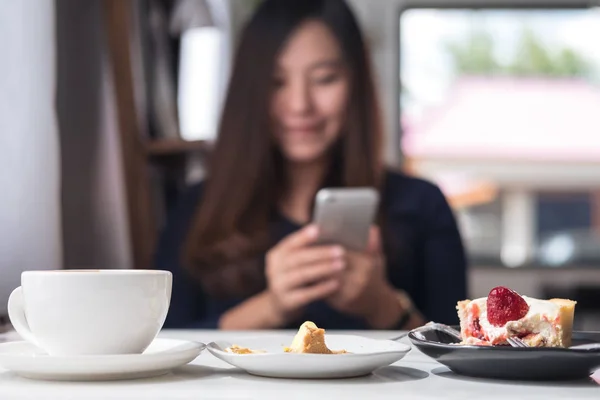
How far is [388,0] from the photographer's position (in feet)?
9.72

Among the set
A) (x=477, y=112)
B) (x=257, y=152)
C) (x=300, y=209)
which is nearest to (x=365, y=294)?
(x=300, y=209)

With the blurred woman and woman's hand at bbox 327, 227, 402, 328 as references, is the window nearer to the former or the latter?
the blurred woman

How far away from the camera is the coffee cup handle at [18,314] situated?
56 cm

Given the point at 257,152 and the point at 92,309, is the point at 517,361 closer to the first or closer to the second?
the point at 92,309

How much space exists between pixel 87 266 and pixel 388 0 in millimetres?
1589

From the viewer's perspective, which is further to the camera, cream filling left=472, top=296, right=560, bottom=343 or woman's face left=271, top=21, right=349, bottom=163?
woman's face left=271, top=21, right=349, bottom=163

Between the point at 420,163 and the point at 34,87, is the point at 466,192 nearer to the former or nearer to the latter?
the point at 420,163

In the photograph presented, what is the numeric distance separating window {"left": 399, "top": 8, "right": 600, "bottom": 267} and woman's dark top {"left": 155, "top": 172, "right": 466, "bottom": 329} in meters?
0.84

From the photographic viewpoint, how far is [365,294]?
6.42 feet

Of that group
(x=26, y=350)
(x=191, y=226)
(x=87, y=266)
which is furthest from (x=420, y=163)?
(x=26, y=350)

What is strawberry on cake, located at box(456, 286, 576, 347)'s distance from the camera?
562mm

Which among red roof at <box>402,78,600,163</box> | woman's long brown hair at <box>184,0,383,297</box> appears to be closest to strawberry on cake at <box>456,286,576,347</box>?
woman's long brown hair at <box>184,0,383,297</box>

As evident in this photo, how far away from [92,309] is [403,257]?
171cm

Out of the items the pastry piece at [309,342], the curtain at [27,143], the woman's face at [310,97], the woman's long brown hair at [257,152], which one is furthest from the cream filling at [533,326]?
the woman's face at [310,97]
